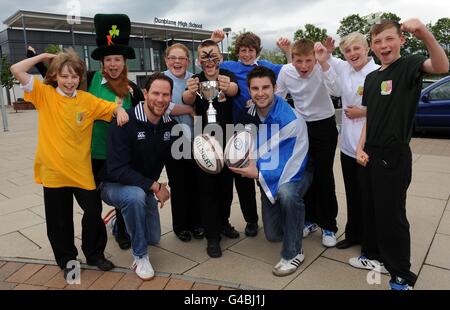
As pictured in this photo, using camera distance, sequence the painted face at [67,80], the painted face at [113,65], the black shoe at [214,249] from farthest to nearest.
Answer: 1. the black shoe at [214,249]
2. the painted face at [113,65]
3. the painted face at [67,80]

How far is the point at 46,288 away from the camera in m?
3.07

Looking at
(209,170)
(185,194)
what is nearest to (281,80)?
(209,170)

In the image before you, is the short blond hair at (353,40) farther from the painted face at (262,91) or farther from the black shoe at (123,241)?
the black shoe at (123,241)

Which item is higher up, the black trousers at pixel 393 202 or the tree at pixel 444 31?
the tree at pixel 444 31

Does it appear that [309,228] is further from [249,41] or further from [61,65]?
[61,65]

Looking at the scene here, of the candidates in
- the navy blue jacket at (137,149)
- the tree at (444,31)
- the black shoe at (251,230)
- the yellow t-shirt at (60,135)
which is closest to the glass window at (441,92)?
the black shoe at (251,230)

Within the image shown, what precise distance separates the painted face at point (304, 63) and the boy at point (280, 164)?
1.06 feet

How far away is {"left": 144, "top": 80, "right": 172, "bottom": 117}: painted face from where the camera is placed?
3191 mm

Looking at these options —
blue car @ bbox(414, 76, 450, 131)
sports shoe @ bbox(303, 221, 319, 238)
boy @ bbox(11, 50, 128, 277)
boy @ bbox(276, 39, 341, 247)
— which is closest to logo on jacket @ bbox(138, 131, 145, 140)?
boy @ bbox(11, 50, 128, 277)

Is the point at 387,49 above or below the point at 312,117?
above

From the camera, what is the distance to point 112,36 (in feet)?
11.5

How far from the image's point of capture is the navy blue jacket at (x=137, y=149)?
3.23m
